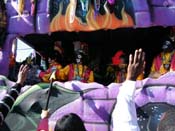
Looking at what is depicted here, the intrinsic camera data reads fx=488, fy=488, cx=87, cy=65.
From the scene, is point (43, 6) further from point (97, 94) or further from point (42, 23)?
point (97, 94)

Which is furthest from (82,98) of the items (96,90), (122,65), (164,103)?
(122,65)

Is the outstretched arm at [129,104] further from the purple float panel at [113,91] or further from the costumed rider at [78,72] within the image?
the costumed rider at [78,72]

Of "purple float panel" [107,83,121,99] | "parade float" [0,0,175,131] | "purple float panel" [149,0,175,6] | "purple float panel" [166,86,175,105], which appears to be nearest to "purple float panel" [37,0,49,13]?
"parade float" [0,0,175,131]

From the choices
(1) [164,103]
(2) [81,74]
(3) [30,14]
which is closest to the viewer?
(1) [164,103]

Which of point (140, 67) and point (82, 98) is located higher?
point (140, 67)

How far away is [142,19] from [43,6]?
55.2 inches

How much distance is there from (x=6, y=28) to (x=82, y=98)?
182 cm

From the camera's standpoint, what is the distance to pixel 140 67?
2.43m


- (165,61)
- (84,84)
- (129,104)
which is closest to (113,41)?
(165,61)

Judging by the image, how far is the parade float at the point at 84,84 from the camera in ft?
16.5

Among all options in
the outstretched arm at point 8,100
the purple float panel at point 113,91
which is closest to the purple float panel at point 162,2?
the purple float panel at point 113,91

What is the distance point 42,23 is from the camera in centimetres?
636

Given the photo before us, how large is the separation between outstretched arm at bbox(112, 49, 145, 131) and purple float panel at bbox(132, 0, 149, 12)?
133 inches

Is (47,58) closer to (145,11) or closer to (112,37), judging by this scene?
(112,37)
